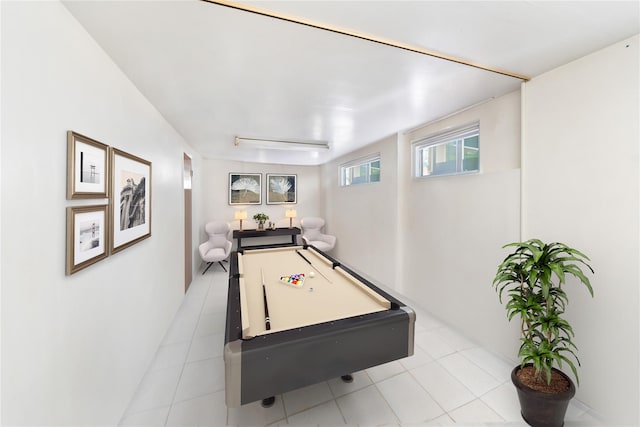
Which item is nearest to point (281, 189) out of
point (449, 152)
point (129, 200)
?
point (449, 152)

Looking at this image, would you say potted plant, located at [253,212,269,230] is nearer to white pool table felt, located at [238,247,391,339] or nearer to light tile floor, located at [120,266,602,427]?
white pool table felt, located at [238,247,391,339]

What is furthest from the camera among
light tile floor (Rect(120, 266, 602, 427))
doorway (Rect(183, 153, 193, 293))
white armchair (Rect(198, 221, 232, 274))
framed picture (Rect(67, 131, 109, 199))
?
white armchair (Rect(198, 221, 232, 274))

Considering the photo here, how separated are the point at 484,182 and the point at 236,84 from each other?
8.43 feet

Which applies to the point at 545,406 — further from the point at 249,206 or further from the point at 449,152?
the point at 249,206

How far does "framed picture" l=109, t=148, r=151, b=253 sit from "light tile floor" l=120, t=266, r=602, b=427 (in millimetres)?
1232

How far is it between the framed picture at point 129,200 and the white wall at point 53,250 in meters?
0.10

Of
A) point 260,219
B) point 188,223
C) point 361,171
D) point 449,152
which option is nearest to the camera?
point 449,152

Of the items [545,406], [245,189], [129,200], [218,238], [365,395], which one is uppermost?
[245,189]

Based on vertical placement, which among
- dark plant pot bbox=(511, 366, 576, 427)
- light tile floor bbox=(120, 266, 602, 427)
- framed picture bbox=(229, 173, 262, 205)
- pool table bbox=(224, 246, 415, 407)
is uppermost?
framed picture bbox=(229, 173, 262, 205)

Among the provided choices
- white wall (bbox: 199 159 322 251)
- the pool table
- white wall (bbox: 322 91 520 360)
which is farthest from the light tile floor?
white wall (bbox: 199 159 322 251)

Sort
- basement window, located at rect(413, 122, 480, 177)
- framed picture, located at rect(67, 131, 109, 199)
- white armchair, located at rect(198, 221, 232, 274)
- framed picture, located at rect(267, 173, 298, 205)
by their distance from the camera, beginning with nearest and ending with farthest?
framed picture, located at rect(67, 131, 109, 199) → basement window, located at rect(413, 122, 480, 177) → white armchair, located at rect(198, 221, 232, 274) → framed picture, located at rect(267, 173, 298, 205)

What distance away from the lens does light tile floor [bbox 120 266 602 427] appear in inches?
66.9

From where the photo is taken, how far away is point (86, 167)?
1.31m

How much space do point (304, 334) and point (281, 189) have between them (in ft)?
17.5
